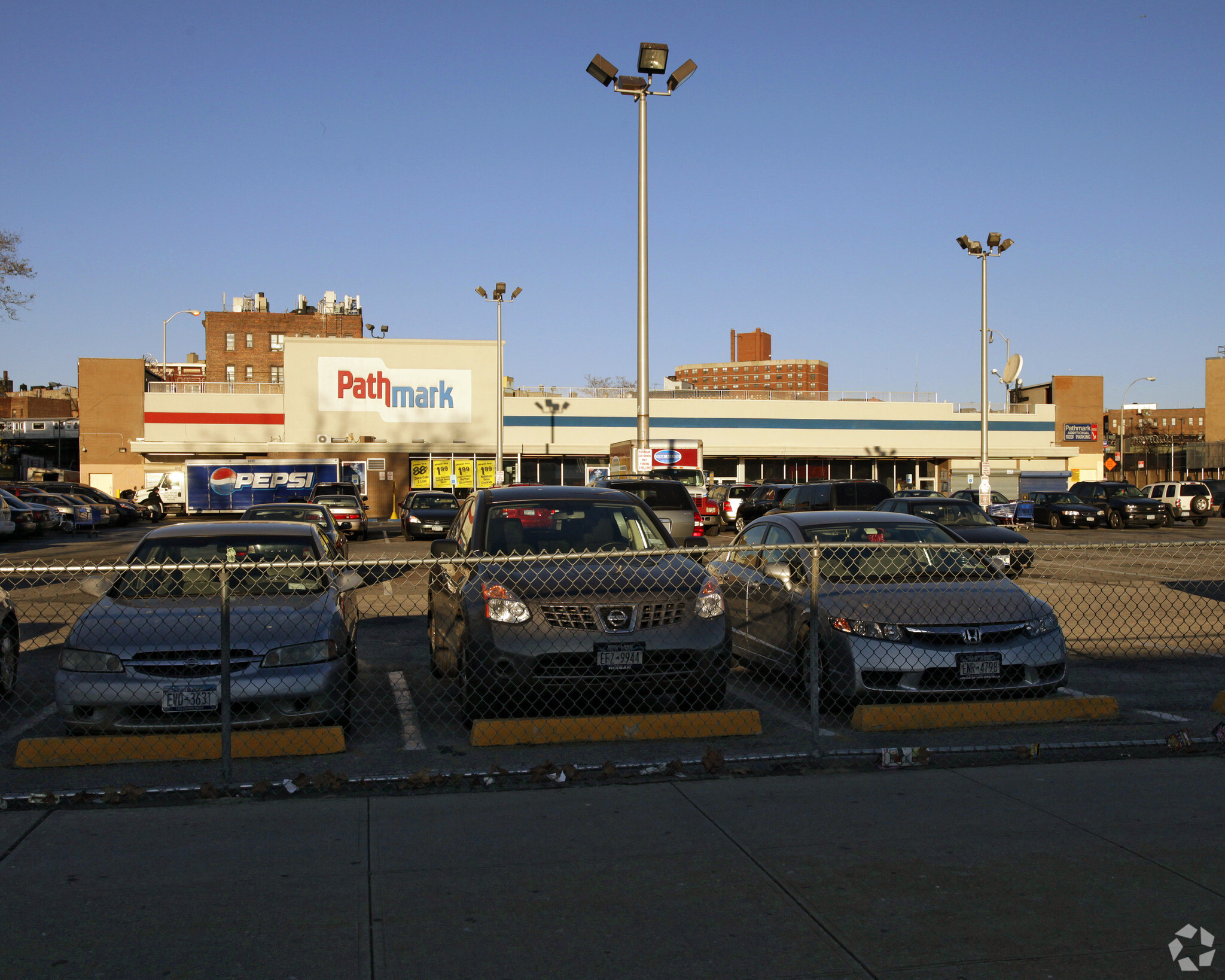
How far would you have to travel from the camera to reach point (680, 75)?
76.7 ft

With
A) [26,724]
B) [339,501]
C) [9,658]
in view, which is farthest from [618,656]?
[339,501]

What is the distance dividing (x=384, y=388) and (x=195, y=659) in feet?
162

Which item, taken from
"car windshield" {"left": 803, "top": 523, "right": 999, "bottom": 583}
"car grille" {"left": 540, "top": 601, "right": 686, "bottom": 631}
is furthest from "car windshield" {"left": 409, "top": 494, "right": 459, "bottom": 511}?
"car grille" {"left": 540, "top": 601, "right": 686, "bottom": 631}

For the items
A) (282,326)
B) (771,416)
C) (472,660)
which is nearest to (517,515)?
(472,660)

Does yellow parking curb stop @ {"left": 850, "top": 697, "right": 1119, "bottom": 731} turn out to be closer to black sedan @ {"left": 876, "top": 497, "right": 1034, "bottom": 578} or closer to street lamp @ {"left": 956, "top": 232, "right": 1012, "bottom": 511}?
black sedan @ {"left": 876, "top": 497, "right": 1034, "bottom": 578}

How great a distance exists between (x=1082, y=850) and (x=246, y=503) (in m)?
47.7

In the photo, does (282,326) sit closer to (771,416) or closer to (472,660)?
(771,416)

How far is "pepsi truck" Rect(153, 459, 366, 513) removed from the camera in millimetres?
48062

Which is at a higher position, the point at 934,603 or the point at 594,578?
the point at 594,578

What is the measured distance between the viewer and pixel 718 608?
7.32m

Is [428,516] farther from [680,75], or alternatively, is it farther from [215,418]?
[215,418]

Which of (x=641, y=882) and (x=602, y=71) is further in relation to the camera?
(x=602, y=71)

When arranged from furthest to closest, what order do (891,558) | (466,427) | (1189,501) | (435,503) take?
(466,427) < (1189,501) < (435,503) < (891,558)

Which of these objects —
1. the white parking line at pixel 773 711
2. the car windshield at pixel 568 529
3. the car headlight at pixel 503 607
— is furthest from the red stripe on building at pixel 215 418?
the car headlight at pixel 503 607
